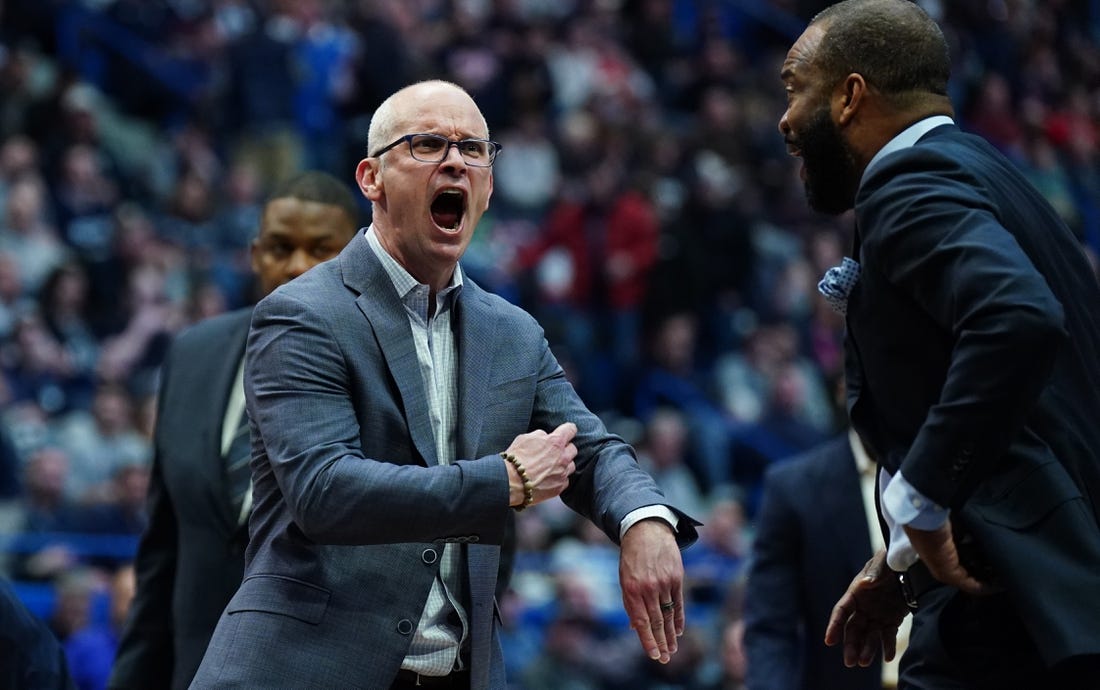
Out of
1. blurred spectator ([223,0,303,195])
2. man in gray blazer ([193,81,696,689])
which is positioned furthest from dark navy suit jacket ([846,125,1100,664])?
blurred spectator ([223,0,303,195])

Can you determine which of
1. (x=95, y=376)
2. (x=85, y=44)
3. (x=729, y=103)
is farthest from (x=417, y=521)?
(x=729, y=103)

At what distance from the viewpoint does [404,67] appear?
45.7 feet

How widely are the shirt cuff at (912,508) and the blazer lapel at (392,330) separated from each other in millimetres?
958

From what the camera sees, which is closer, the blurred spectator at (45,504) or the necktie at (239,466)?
the necktie at (239,466)

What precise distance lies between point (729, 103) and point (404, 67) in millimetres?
3670

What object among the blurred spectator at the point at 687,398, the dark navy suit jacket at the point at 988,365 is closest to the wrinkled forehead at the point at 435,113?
the dark navy suit jacket at the point at 988,365

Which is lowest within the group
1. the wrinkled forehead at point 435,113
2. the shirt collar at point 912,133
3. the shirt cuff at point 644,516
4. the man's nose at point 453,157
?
the shirt cuff at point 644,516

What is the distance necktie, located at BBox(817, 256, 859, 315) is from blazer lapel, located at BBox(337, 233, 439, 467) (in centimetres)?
86

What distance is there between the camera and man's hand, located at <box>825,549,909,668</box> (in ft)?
11.3

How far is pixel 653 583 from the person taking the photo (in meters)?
3.17

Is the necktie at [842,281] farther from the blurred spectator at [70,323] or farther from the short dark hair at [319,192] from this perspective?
the blurred spectator at [70,323]

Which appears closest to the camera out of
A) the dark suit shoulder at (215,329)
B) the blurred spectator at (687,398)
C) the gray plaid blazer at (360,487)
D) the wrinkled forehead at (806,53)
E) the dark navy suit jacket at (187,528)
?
the gray plaid blazer at (360,487)

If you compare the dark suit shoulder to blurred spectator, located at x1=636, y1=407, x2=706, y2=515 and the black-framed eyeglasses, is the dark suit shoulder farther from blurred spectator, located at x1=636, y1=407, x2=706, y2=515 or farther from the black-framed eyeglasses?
blurred spectator, located at x1=636, y1=407, x2=706, y2=515

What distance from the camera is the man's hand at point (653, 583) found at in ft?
10.4
